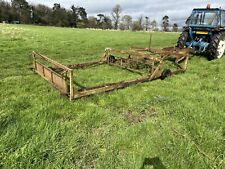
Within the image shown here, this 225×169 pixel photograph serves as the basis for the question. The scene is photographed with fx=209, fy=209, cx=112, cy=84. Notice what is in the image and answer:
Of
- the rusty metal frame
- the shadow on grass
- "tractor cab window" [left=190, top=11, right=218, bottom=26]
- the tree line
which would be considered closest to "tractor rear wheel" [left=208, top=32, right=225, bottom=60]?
"tractor cab window" [left=190, top=11, right=218, bottom=26]

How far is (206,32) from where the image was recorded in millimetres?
9258

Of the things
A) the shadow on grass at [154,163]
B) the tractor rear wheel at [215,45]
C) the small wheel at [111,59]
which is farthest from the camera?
the tractor rear wheel at [215,45]

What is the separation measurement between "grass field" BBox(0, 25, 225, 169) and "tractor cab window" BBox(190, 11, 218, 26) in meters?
4.77

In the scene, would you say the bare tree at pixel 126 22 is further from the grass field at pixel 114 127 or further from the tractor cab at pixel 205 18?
the grass field at pixel 114 127

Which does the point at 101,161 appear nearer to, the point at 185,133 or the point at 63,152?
the point at 63,152

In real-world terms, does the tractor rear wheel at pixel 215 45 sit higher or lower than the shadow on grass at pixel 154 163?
higher

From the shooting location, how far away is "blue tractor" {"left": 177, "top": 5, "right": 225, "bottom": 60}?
8883 mm

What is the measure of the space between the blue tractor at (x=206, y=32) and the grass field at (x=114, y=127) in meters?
3.64

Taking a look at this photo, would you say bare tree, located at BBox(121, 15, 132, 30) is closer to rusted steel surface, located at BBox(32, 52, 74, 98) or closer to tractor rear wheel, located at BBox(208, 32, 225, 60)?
tractor rear wheel, located at BBox(208, 32, 225, 60)

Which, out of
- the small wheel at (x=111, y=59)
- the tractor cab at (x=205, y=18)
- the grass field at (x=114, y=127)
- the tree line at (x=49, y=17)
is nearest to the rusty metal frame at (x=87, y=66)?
the small wheel at (x=111, y=59)

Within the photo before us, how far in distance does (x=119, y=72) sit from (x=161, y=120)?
134 inches

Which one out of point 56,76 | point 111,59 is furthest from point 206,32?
point 56,76

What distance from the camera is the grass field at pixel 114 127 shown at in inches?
112

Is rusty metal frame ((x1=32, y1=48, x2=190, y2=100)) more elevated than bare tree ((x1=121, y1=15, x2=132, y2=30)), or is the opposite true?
bare tree ((x1=121, y1=15, x2=132, y2=30))
